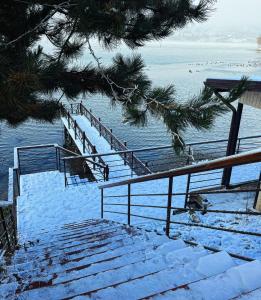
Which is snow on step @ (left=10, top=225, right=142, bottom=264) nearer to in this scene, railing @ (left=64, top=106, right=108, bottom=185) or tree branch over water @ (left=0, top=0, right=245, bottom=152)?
tree branch over water @ (left=0, top=0, right=245, bottom=152)

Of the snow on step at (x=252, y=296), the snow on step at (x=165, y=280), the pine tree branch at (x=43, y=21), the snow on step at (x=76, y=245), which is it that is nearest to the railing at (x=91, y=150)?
the snow on step at (x=76, y=245)

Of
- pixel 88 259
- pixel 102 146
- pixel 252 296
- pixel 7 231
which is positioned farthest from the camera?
pixel 102 146

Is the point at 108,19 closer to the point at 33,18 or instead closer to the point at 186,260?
the point at 33,18

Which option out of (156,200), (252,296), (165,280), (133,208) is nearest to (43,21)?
(165,280)

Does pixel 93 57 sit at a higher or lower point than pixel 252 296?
higher

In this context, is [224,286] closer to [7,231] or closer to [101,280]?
[101,280]

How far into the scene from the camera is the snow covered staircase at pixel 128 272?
6.46 feet

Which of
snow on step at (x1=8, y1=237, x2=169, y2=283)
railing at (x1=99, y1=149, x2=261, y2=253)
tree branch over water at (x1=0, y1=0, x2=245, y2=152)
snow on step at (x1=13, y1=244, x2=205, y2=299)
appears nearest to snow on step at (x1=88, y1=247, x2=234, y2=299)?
snow on step at (x1=13, y1=244, x2=205, y2=299)

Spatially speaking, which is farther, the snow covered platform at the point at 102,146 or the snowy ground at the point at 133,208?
the snow covered platform at the point at 102,146

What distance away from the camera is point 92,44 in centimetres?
365

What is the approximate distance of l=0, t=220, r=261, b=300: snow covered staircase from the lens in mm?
1969

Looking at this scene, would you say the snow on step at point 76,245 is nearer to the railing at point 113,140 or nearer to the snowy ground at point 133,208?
the snowy ground at point 133,208

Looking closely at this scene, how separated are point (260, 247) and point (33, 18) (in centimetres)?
482

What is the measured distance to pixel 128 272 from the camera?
2555 mm
